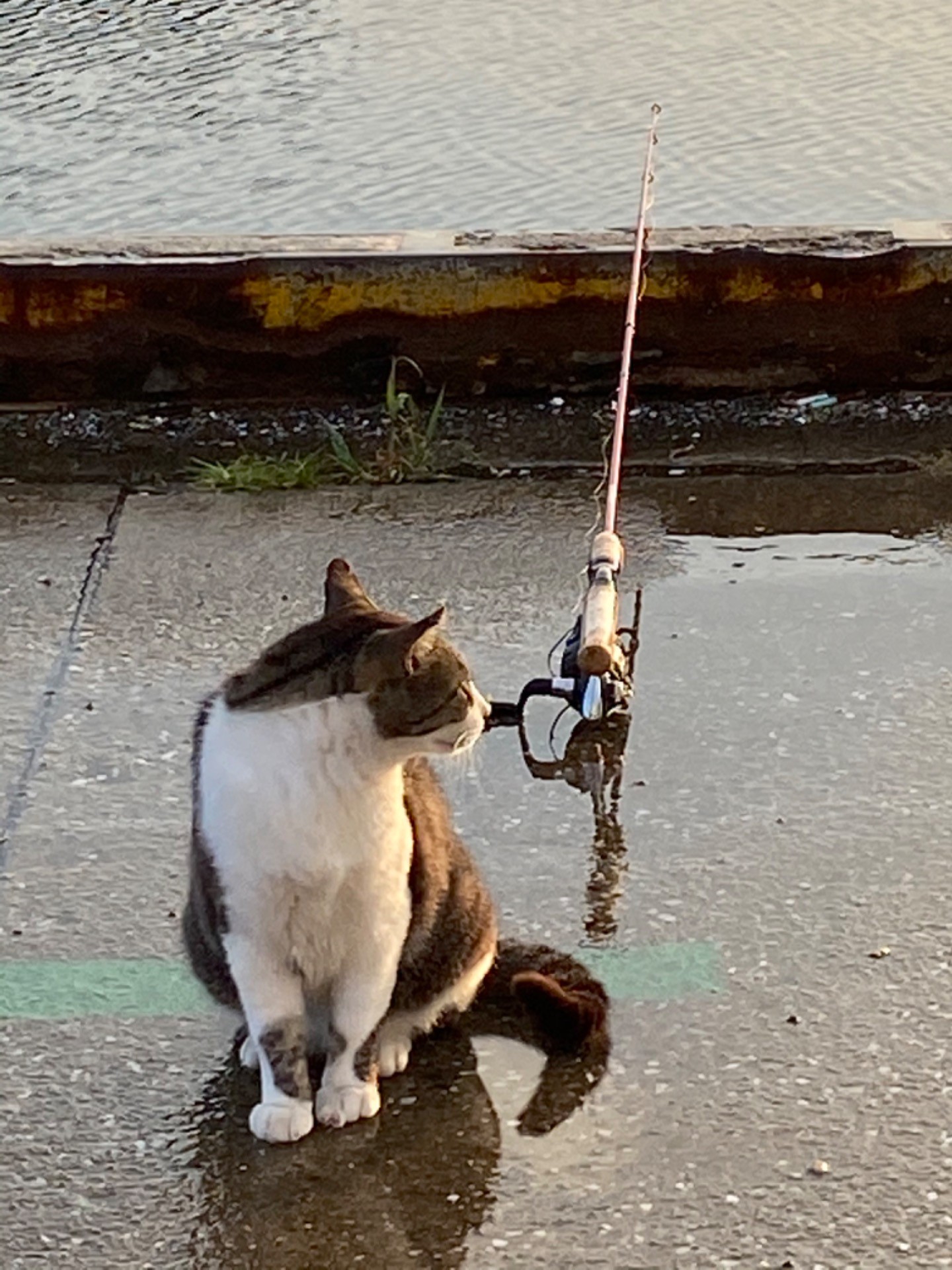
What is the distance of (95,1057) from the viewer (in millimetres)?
3102

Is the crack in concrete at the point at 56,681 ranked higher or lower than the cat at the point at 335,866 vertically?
lower

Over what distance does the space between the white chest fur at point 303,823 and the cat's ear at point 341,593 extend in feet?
0.64

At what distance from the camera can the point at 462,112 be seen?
8828 millimetres

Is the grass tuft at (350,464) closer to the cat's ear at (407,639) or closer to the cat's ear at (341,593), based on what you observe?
the cat's ear at (341,593)

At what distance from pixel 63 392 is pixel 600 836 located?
8.76ft

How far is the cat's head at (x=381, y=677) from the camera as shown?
110 inches

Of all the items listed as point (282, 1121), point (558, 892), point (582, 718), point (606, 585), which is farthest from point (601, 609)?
point (282, 1121)

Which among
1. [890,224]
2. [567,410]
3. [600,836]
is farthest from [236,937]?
[890,224]

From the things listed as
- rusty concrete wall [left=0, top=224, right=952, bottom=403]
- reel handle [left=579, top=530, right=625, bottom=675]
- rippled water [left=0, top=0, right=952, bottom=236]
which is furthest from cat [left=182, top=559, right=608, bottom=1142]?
rippled water [left=0, top=0, right=952, bottom=236]

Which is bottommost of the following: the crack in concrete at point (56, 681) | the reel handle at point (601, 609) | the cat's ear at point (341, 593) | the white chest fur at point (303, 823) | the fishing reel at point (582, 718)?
the crack in concrete at point (56, 681)

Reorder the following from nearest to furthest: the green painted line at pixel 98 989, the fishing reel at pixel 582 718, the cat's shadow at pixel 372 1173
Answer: the cat's shadow at pixel 372 1173, the green painted line at pixel 98 989, the fishing reel at pixel 582 718

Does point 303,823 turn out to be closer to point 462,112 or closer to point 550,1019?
point 550,1019

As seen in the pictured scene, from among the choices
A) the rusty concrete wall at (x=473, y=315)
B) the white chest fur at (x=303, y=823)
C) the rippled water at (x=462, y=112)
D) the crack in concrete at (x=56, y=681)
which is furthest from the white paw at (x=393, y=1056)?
the rippled water at (x=462, y=112)

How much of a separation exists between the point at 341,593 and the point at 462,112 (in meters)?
6.28
